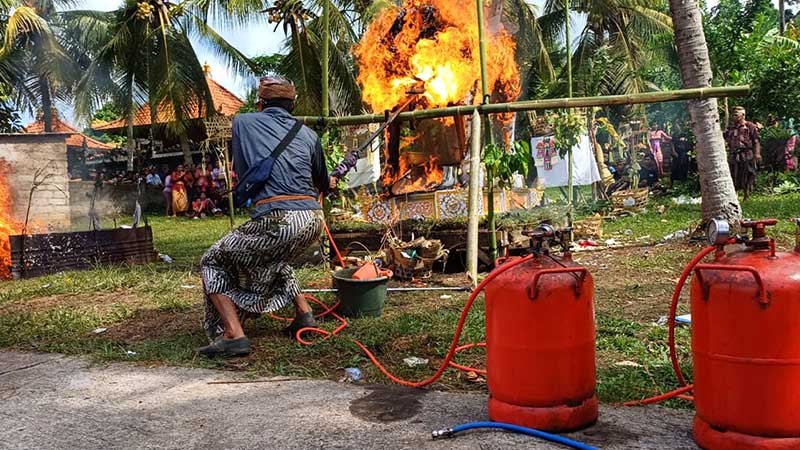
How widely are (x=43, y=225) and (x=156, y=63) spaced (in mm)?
8953

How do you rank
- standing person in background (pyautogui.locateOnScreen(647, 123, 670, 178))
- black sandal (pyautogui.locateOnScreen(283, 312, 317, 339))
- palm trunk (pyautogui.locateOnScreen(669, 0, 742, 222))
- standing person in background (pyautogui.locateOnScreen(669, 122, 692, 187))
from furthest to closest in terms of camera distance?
standing person in background (pyautogui.locateOnScreen(647, 123, 670, 178)) → standing person in background (pyautogui.locateOnScreen(669, 122, 692, 187)) → palm trunk (pyautogui.locateOnScreen(669, 0, 742, 222)) → black sandal (pyautogui.locateOnScreen(283, 312, 317, 339))

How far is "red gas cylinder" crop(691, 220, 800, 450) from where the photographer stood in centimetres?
248

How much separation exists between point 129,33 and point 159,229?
21.4 feet

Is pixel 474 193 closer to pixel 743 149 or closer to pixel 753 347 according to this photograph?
pixel 753 347

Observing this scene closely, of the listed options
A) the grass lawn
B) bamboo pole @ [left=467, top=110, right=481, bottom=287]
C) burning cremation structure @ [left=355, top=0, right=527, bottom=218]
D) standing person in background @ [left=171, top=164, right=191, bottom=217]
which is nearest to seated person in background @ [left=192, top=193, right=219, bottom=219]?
standing person in background @ [left=171, top=164, right=191, bottom=217]

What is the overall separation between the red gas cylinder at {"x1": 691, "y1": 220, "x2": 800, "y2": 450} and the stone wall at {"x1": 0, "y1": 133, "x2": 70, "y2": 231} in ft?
33.9

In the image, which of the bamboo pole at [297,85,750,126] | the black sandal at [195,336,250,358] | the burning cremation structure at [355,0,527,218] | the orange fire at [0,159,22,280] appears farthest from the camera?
the orange fire at [0,159,22,280]

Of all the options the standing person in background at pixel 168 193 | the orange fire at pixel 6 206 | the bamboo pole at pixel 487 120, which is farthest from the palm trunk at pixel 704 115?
the standing person in background at pixel 168 193

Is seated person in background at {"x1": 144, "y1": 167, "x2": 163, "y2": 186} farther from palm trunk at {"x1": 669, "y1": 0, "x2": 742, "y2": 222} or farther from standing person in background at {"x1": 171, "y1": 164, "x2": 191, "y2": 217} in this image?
palm trunk at {"x1": 669, "y1": 0, "x2": 742, "y2": 222}

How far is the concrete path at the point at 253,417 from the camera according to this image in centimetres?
295

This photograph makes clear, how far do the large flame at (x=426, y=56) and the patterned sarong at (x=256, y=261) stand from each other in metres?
3.60

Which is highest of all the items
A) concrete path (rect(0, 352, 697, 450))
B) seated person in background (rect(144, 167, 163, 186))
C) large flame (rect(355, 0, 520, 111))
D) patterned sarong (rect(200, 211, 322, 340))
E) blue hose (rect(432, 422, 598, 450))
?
large flame (rect(355, 0, 520, 111))

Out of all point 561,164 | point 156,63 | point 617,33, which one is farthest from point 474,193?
point 617,33

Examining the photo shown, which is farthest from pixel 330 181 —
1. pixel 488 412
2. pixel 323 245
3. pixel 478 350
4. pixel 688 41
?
pixel 688 41
